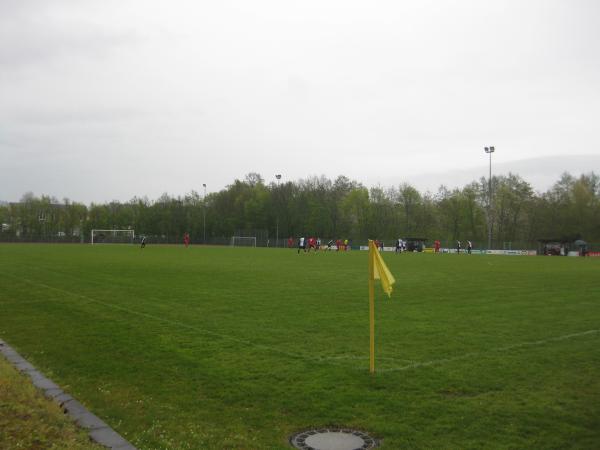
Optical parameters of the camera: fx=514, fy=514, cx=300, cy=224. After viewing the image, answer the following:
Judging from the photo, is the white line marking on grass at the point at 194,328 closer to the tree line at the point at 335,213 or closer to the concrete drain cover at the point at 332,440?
the concrete drain cover at the point at 332,440

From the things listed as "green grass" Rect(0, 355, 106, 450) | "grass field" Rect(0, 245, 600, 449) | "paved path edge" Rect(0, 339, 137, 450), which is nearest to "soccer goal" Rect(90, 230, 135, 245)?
"grass field" Rect(0, 245, 600, 449)

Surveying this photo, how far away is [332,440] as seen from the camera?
5242 millimetres

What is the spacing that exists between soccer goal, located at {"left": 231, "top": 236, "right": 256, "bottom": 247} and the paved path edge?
8473cm

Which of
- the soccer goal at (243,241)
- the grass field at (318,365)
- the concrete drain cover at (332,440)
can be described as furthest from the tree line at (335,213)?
the concrete drain cover at (332,440)

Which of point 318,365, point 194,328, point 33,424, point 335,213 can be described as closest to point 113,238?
point 335,213

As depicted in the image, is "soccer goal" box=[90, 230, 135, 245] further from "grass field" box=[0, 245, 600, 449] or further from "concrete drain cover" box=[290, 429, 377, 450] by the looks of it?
"concrete drain cover" box=[290, 429, 377, 450]

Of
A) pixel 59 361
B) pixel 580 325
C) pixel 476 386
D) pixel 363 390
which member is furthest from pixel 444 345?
pixel 59 361

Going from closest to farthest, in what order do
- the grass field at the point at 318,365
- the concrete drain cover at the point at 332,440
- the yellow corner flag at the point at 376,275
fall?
1. the concrete drain cover at the point at 332,440
2. the grass field at the point at 318,365
3. the yellow corner flag at the point at 376,275

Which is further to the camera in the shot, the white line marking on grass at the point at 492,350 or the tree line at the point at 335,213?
the tree line at the point at 335,213

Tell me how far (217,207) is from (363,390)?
11382 cm

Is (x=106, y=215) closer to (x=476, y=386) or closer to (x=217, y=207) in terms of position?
(x=217, y=207)

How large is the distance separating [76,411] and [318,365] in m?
3.55

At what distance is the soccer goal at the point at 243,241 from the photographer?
93050 mm

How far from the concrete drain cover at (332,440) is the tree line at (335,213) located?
7472 centimetres
